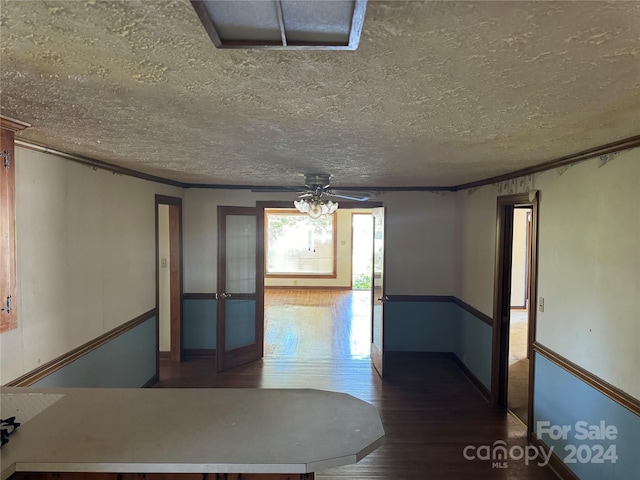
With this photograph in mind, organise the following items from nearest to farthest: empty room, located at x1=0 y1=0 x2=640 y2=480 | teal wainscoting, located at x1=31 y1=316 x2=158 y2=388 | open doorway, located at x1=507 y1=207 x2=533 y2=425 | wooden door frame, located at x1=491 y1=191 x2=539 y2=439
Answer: empty room, located at x1=0 y1=0 x2=640 y2=480 < teal wainscoting, located at x1=31 y1=316 x2=158 y2=388 < wooden door frame, located at x1=491 y1=191 x2=539 y2=439 < open doorway, located at x1=507 y1=207 x2=533 y2=425

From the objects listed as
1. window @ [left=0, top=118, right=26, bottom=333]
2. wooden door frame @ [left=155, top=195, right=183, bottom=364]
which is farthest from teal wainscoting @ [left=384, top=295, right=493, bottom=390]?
window @ [left=0, top=118, right=26, bottom=333]

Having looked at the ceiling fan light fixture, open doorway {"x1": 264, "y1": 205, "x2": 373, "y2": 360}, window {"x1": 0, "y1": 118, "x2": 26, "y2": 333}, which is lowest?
open doorway {"x1": 264, "y1": 205, "x2": 373, "y2": 360}

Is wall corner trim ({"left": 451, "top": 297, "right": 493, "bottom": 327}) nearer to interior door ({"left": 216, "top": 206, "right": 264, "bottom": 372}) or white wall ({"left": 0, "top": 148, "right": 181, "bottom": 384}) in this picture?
interior door ({"left": 216, "top": 206, "right": 264, "bottom": 372})

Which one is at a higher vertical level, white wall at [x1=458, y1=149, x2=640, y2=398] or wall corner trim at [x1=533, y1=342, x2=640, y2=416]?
white wall at [x1=458, y1=149, x2=640, y2=398]

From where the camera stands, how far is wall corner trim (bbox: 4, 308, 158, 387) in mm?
2377

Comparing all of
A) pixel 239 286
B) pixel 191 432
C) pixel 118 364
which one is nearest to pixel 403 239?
pixel 239 286

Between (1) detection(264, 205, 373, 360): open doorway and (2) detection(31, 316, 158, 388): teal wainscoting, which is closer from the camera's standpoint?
(2) detection(31, 316, 158, 388): teal wainscoting

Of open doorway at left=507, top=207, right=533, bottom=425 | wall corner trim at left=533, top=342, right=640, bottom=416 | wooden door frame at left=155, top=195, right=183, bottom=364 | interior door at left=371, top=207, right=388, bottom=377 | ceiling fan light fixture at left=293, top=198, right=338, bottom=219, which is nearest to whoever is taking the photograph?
wall corner trim at left=533, top=342, right=640, bottom=416

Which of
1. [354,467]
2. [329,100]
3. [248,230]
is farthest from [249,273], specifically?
[329,100]

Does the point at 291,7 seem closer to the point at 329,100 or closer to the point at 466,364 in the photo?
the point at 329,100

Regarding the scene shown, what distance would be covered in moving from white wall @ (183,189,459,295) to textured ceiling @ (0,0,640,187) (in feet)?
9.58

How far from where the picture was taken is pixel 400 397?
13.5 feet

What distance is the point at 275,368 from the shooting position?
4910mm

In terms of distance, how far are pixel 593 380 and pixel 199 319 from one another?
4.39 metres
